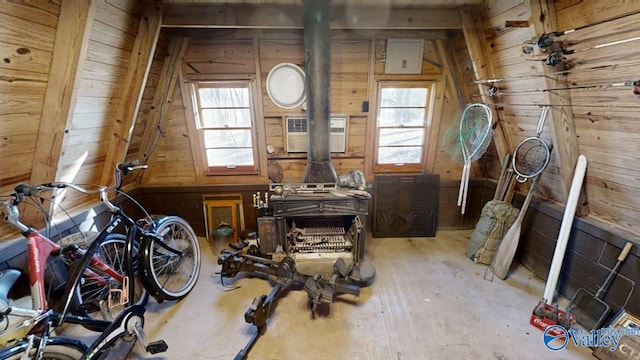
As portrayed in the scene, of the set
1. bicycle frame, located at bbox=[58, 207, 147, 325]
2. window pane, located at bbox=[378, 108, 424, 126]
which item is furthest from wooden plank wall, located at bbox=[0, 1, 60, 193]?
window pane, located at bbox=[378, 108, 424, 126]

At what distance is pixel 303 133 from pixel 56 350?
2.29 m

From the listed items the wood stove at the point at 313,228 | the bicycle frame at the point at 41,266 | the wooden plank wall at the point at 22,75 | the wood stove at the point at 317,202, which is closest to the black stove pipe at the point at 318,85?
the wood stove at the point at 317,202

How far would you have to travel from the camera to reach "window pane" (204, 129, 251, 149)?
9.14 ft

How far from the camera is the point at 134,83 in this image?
2008mm

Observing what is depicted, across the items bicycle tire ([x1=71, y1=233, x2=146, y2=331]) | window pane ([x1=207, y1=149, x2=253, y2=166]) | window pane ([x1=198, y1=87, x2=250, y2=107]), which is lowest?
bicycle tire ([x1=71, y1=233, x2=146, y2=331])

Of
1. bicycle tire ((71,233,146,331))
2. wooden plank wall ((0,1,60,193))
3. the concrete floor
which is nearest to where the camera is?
wooden plank wall ((0,1,60,193))

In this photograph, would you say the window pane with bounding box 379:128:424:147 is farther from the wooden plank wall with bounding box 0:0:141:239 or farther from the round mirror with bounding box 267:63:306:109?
the wooden plank wall with bounding box 0:0:141:239

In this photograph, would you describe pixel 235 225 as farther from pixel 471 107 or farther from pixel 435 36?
pixel 435 36

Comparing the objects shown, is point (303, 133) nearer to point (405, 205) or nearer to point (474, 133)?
point (405, 205)

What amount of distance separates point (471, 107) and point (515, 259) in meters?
1.55

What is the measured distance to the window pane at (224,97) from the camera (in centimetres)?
266

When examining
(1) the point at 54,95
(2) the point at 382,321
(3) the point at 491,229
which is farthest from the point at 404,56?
(1) the point at 54,95

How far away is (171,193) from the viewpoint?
2.88 metres

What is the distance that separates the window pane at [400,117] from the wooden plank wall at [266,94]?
15 cm
